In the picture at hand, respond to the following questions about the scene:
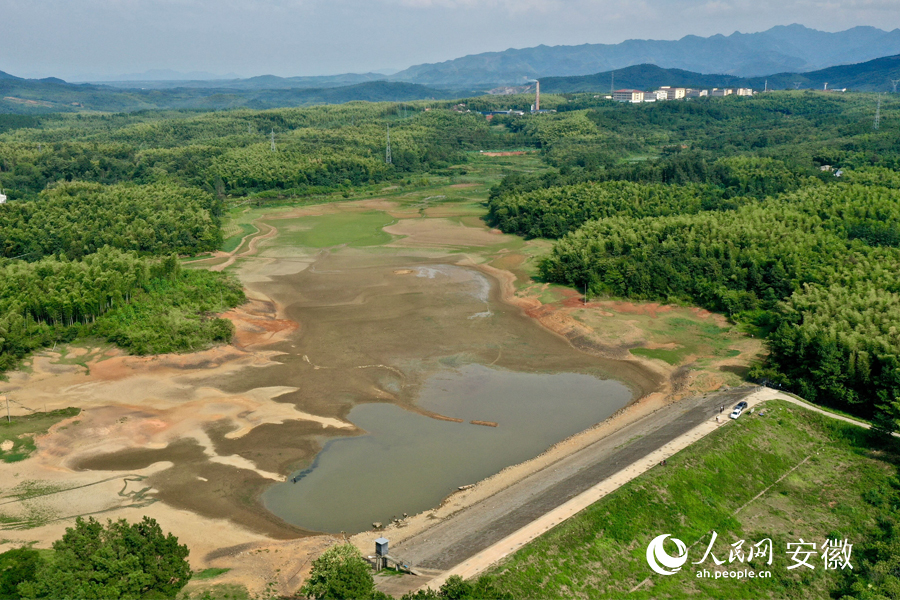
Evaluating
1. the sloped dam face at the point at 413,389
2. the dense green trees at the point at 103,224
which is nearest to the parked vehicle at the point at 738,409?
the sloped dam face at the point at 413,389

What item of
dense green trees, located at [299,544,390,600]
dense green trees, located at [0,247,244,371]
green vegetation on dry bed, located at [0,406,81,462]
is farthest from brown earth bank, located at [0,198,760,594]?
dense green trees, located at [299,544,390,600]

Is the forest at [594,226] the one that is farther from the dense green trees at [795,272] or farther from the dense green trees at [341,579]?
the dense green trees at [341,579]

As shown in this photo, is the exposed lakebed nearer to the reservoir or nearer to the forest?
the reservoir

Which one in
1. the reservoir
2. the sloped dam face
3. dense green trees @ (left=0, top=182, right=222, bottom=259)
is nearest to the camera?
the reservoir

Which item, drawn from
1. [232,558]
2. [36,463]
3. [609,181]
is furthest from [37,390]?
[609,181]

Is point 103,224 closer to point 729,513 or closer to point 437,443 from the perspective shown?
point 437,443
